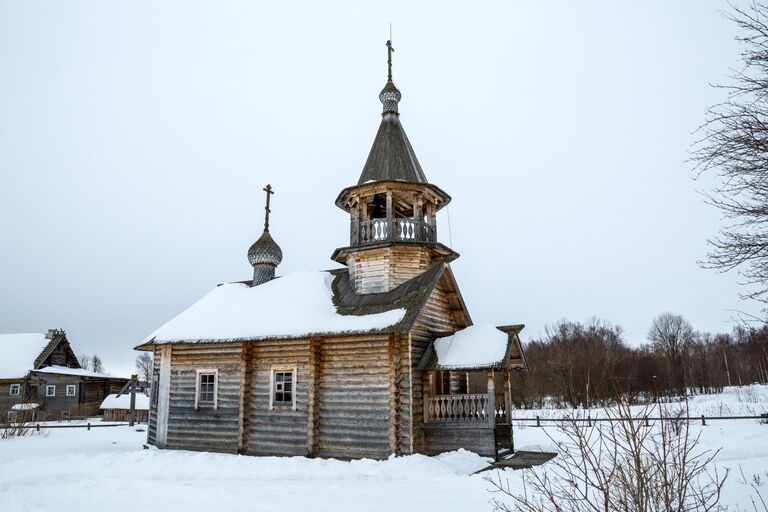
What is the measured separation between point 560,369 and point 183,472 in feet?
142

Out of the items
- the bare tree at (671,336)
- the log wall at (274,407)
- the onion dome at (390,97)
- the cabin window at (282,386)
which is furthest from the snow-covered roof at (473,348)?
the bare tree at (671,336)

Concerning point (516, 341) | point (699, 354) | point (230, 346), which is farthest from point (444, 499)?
point (699, 354)

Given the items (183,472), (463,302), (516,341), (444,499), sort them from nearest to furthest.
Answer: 1. (444,499)
2. (183,472)
3. (516,341)
4. (463,302)

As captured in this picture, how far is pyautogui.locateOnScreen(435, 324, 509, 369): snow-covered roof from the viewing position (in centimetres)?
1529

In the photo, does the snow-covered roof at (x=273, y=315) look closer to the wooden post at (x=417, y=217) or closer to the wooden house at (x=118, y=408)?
the wooden post at (x=417, y=217)

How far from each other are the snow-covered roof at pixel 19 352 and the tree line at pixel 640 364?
38.9 meters

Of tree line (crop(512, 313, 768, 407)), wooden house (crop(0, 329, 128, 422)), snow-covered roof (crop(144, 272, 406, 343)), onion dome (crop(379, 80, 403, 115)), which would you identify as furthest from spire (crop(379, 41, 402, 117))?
wooden house (crop(0, 329, 128, 422))

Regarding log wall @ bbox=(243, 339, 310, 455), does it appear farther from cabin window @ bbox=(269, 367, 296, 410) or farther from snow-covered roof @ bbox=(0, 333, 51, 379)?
snow-covered roof @ bbox=(0, 333, 51, 379)

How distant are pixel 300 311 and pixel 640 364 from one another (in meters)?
54.3

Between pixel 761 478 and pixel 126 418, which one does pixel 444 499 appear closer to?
pixel 761 478

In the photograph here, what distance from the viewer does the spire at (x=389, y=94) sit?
20.9 metres

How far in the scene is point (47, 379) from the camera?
41406mm

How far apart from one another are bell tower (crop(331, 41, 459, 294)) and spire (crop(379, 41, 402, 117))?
5.83 feet

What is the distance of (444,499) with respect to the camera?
A: 10.1 metres
